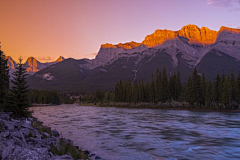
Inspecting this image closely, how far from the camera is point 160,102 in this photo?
125562mm

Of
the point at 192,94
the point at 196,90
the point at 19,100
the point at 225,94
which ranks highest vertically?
the point at 196,90

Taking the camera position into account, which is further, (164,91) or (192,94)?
(164,91)

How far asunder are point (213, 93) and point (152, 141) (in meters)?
85.5

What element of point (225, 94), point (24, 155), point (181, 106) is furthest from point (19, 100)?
point (181, 106)

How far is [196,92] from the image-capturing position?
Answer: 355ft

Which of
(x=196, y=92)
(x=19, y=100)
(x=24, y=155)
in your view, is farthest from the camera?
(x=196, y=92)

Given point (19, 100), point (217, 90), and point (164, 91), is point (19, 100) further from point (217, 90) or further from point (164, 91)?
point (164, 91)

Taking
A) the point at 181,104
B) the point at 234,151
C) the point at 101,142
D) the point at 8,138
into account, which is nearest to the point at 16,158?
the point at 8,138

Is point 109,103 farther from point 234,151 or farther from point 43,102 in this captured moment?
point 234,151

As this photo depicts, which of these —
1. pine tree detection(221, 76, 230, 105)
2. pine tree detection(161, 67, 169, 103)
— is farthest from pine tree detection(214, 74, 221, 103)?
pine tree detection(161, 67, 169, 103)

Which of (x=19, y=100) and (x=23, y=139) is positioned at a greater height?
(x=19, y=100)

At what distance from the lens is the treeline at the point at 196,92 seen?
10050cm

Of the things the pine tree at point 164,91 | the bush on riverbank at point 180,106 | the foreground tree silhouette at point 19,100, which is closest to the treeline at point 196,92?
the pine tree at point 164,91

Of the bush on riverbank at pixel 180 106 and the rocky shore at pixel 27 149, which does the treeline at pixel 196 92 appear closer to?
the bush on riverbank at pixel 180 106
